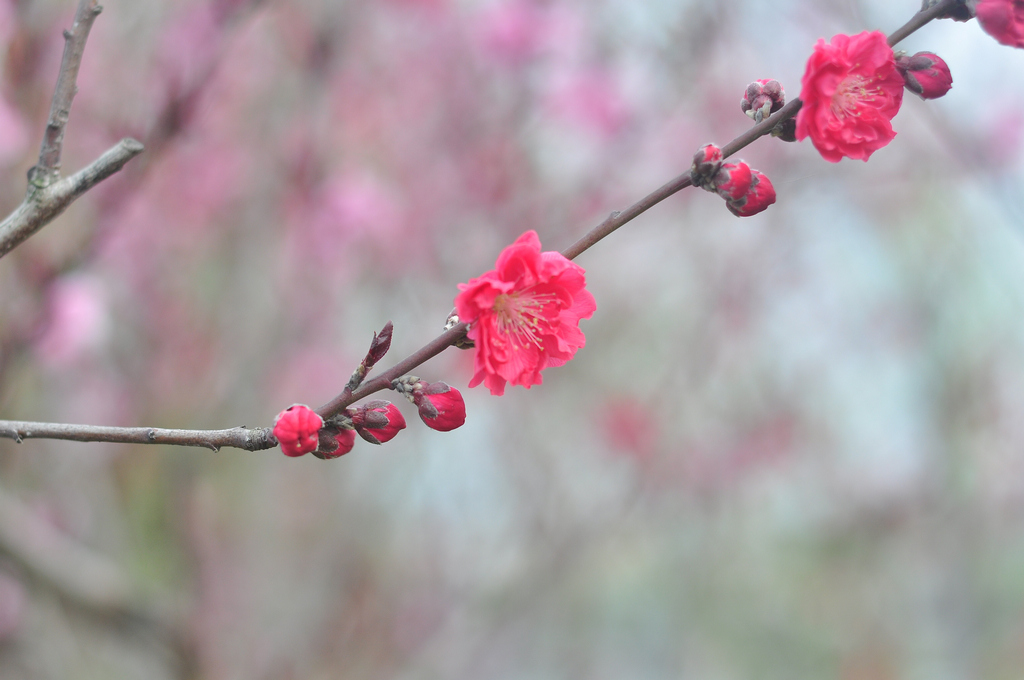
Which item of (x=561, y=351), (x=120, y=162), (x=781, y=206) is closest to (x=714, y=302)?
(x=781, y=206)

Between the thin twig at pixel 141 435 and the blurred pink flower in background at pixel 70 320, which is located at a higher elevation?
the blurred pink flower in background at pixel 70 320

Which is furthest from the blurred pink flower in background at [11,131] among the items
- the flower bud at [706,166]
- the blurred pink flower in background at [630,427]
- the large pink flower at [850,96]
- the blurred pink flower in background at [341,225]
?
the blurred pink flower in background at [630,427]

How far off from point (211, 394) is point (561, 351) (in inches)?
103

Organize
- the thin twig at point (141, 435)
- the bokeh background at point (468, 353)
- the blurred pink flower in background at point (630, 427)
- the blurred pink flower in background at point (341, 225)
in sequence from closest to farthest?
the thin twig at point (141, 435)
the bokeh background at point (468, 353)
the blurred pink flower in background at point (341, 225)
the blurred pink flower in background at point (630, 427)

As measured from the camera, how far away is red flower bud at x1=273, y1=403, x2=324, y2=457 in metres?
0.71

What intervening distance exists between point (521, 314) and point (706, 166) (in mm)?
326

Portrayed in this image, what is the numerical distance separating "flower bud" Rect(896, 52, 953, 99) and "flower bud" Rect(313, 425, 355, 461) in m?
0.87

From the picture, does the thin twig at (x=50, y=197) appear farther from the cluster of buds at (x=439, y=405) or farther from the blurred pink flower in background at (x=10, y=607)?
the blurred pink flower in background at (x=10, y=607)

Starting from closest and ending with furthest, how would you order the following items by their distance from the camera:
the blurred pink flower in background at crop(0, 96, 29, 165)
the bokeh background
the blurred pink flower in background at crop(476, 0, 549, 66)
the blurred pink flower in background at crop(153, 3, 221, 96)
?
the blurred pink flower in background at crop(153, 3, 221, 96) → the blurred pink flower in background at crop(0, 96, 29, 165) → the bokeh background → the blurred pink flower in background at crop(476, 0, 549, 66)

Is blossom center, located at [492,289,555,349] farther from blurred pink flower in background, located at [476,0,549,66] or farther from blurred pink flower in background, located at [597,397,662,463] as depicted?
blurred pink flower in background, located at [597,397,662,463]

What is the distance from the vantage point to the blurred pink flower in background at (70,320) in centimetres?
188

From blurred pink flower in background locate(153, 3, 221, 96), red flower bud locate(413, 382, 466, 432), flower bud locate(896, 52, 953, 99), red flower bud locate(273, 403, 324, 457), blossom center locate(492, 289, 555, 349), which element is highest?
blurred pink flower in background locate(153, 3, 221, 96)

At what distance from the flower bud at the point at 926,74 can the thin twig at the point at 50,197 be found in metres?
1.06

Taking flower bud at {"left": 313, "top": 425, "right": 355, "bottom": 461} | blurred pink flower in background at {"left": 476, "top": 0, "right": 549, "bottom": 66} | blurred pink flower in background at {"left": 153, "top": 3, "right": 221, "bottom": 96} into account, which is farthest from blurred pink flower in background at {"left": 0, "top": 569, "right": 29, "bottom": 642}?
blurred pink flower in background at {"left": 476, "top": 0, "right": 549, "bottom": 66}
